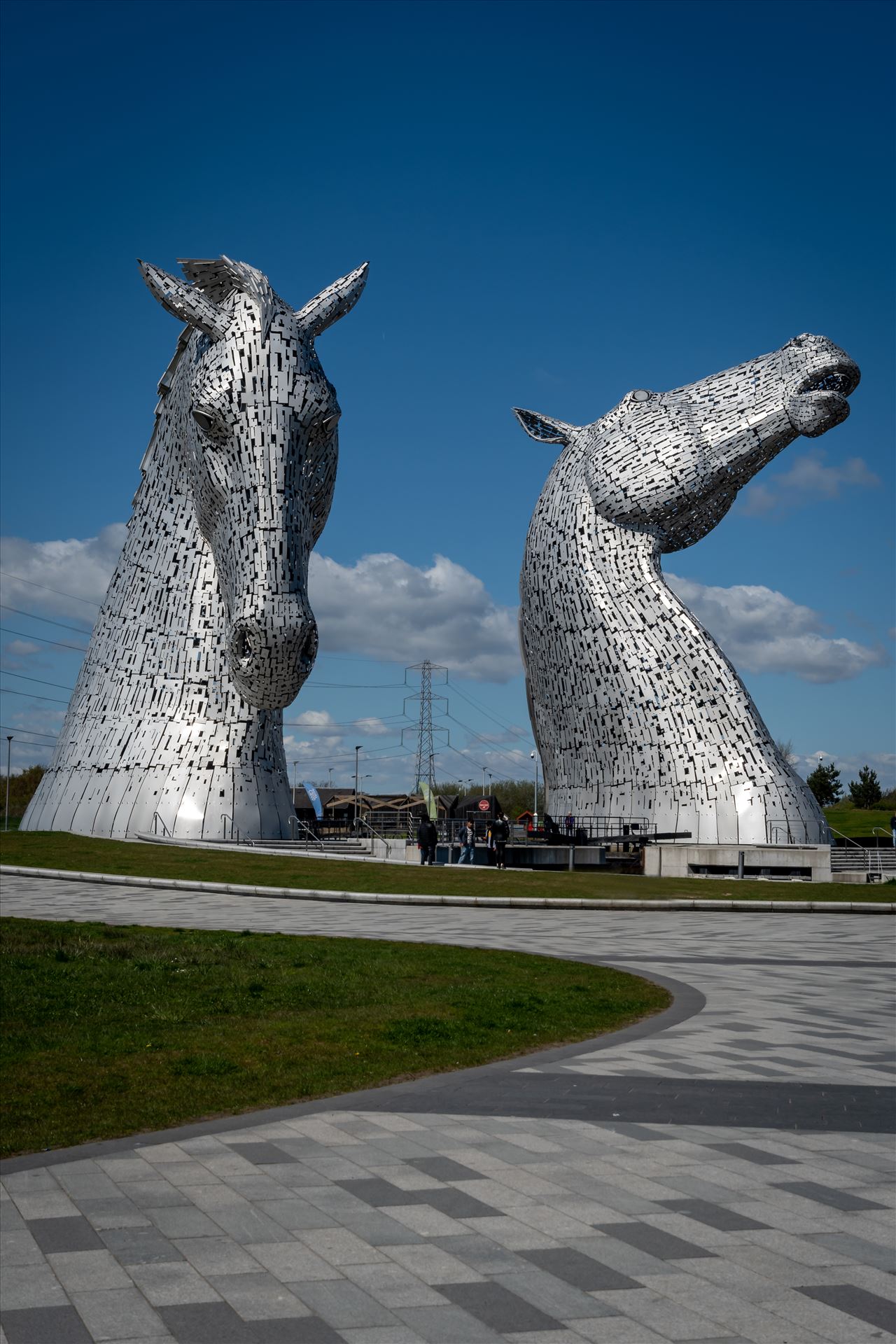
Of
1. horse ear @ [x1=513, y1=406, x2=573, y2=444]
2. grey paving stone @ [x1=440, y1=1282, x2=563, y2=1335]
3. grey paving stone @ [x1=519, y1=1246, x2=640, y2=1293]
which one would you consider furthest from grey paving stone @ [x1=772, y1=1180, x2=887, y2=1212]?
horse ear @ [x1=513, y1=406, x2=573, y2=444]

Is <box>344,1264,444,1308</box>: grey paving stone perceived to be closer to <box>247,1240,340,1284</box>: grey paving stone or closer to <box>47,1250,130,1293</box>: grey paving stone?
<box>247,1240,340,1284</box>: grey paving stone

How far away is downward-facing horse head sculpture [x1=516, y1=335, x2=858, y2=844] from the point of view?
28.5 m

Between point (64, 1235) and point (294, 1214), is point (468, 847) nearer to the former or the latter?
point (294, 1214)

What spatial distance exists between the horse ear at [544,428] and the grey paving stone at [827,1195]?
3026 cm

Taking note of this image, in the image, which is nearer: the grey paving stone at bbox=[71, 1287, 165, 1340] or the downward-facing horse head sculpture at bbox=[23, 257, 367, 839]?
the grey paving stone at bbox=[71, 1287, 165, 1340]

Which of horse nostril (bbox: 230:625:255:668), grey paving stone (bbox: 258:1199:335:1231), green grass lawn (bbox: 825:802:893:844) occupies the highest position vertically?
horse nostril (bbox: 230:625:255:668)

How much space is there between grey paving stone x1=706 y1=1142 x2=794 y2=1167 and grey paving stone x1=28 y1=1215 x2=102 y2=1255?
2564mm

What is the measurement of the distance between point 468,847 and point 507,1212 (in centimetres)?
2615

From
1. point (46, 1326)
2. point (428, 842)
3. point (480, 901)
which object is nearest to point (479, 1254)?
point (46, 1326)

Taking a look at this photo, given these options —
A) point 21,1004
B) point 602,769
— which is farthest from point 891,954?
point 602,769

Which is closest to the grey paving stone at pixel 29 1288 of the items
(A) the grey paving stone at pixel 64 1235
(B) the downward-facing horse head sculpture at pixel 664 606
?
(A) the grey paving stone at pixel 64 1235

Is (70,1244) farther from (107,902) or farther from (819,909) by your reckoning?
(819,909)

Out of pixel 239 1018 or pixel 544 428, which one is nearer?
pixel 239 1018

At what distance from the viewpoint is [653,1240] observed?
3945mm
